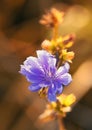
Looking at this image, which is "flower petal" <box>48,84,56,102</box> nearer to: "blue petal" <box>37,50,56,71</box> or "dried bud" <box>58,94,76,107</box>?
"blue petal" <box>37,50,56,71</box>

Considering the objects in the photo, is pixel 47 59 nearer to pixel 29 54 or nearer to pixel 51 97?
pixel 51 97

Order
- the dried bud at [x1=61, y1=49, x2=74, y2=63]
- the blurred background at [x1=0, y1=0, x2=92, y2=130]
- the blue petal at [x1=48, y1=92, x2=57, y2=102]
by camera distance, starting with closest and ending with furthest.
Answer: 1. the blue petal at [x1=48, y1=92, x2=57, y2=102]
2. the dried bud at [x1=61, y1=49, x2=74, y2=63]
3. the blurred background at [x1=0, y1=0, x2=92, y2=130]

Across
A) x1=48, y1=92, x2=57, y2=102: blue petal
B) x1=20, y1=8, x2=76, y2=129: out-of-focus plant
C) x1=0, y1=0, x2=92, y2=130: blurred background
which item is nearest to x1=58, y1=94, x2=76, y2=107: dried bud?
x1=20, y1=8, x2=76, y2=129: out-of-focus plant

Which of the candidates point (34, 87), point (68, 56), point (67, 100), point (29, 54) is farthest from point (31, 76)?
point (29, 54)

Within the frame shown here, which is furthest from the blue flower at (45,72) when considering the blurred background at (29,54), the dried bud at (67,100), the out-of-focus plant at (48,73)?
the blurred background at (29,54)

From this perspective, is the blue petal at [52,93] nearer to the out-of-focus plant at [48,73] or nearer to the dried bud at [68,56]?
the out-of-focus plant at [48,73]
